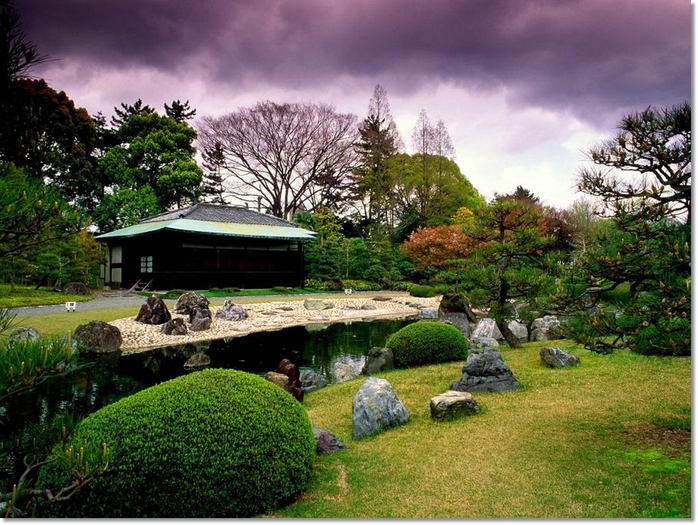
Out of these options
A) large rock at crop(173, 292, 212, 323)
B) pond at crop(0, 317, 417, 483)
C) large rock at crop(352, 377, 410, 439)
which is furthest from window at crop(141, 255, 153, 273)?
large rock at crop(352, 377, 410, 439)

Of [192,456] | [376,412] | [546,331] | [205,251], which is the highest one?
[205,251]

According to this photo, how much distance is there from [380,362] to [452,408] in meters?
2.49

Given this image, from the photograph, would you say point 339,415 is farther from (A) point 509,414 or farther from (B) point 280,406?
(B) point 280,406

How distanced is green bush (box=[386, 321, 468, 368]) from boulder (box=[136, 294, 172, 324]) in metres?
6.24

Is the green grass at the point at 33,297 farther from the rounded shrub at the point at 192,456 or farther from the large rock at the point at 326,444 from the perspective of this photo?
the rounded shrub at the point at 192,456

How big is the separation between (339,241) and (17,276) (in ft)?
40.9

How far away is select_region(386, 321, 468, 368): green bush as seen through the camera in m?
6.22

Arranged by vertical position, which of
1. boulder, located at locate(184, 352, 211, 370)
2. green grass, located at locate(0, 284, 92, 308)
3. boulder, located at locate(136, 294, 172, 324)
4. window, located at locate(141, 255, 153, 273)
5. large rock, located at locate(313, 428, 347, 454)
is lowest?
boulder, located at locate(184, 352, 211, 370)

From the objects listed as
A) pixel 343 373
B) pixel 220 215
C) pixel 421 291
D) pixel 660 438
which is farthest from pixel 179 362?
pixel 220 215

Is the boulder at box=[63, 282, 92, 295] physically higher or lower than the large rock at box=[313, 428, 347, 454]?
higher

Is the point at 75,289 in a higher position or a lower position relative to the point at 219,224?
lower

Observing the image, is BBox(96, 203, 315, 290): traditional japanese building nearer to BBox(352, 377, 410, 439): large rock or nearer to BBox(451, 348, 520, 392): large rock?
BBox(451, 348, 520, 392): large rock

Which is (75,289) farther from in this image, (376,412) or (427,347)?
(376,412)

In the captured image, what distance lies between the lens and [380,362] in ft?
20.6
